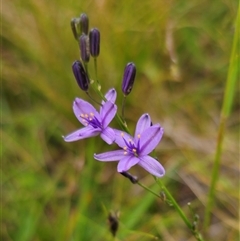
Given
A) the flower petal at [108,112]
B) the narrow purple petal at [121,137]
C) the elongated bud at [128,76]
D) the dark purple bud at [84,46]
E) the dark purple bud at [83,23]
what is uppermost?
the dark purple bud at [83,23]

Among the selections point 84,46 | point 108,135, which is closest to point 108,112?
point 108,135

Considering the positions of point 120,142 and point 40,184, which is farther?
point 40,184

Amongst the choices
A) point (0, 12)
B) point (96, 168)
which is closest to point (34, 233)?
point (96, 168)

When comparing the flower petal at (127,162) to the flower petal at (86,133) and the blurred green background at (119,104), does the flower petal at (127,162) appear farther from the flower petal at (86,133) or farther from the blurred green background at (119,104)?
the blurred green background at (119,104)

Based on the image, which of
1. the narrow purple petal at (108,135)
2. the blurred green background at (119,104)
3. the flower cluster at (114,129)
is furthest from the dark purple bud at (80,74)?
the blurred green background at (119,104)

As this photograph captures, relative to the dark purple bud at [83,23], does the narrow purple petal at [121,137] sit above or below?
below

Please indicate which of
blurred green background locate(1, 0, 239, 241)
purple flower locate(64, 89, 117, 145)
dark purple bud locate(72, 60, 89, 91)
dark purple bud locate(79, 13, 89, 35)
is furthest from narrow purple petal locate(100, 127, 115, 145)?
blurred green background locate(1, 0, 239, 241)

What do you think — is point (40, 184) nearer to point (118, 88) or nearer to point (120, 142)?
point (118, 88)
